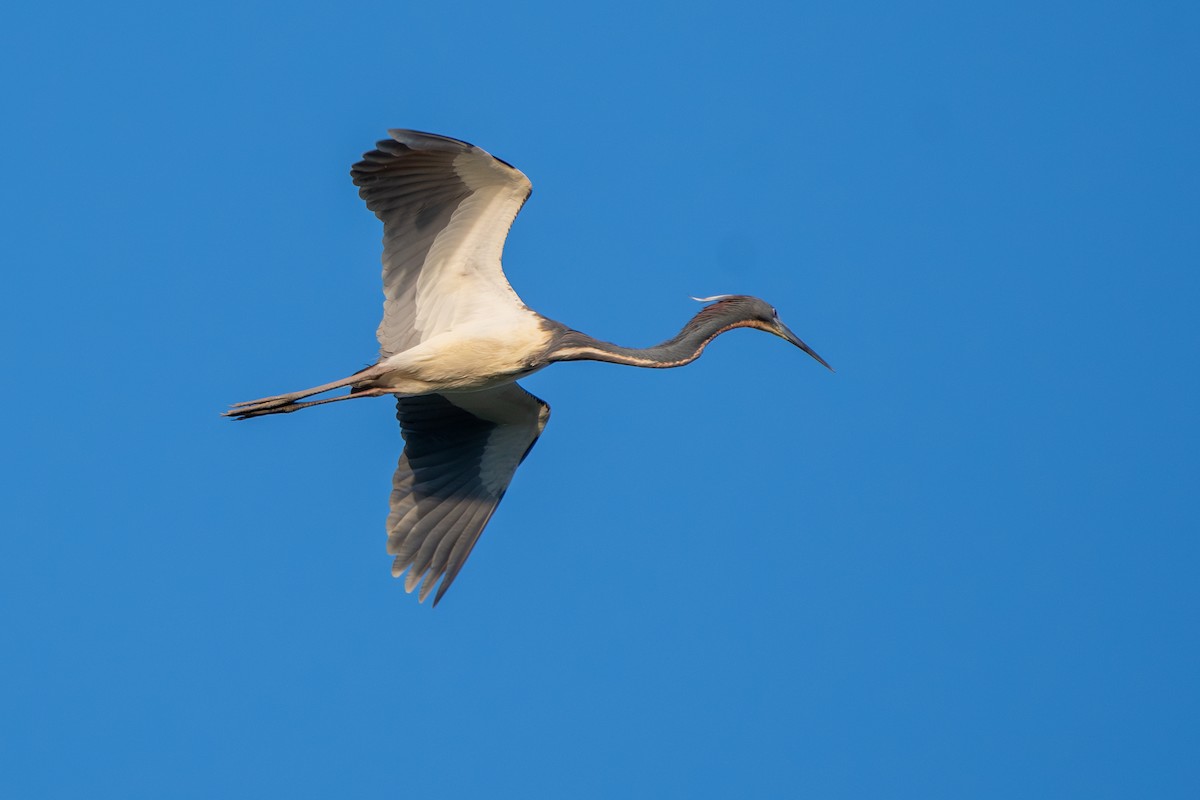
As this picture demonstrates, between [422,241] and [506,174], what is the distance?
87cm

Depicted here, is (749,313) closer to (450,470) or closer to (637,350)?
(637,350)

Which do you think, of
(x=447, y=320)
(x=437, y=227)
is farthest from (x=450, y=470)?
(x=437, y=227)

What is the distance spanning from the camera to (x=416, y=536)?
39.8ft

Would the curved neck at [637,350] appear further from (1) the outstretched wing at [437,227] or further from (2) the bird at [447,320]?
(1) the outstretched wing at [437,227]

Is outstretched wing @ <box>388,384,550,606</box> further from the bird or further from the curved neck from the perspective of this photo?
the curved neck

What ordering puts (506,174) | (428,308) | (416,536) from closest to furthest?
(506,174)
(428,308)
(416,536)

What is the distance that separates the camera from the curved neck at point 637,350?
10.6m

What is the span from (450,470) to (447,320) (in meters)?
1.69

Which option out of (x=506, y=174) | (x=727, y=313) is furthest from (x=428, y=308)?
(x=727, y=313)

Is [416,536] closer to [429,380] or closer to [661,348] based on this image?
[429,380]

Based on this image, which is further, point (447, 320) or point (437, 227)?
point (447, 320)

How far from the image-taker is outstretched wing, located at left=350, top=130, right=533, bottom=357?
10.5m

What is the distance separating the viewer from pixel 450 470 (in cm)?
1245

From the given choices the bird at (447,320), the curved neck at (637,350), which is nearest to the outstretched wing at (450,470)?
the bird at (447,320)
